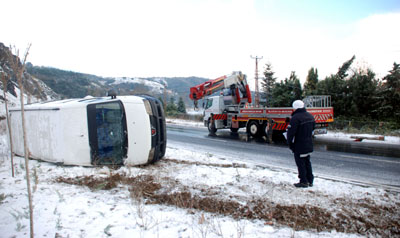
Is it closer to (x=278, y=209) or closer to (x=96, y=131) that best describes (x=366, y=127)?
(x=278, y=209)

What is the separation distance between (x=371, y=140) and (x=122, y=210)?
13.2 metres

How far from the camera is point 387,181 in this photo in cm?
532

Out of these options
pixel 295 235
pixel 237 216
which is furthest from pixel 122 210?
pixel 295 235

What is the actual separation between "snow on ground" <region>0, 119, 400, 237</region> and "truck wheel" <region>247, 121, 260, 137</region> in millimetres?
7495

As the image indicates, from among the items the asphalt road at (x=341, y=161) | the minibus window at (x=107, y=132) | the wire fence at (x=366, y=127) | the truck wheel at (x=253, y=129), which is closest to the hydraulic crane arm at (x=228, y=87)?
the truck wheel at (x=253, y=129)

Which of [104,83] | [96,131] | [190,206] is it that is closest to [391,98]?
[190,206]

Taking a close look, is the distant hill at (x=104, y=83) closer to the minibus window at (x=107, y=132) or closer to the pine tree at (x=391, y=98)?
the pine tree at (x=391, y=98)

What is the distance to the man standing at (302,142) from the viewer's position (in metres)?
4.62

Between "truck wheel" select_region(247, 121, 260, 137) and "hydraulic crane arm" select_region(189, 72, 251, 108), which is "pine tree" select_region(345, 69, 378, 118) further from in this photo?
"truck wheel" select_region(247, 121, 260, 137)

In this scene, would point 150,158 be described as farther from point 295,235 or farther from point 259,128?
point 259,128

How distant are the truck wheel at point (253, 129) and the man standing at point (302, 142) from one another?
812 centimetres

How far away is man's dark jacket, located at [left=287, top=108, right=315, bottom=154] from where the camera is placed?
4.62 m

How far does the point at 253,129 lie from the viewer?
42.8 feet

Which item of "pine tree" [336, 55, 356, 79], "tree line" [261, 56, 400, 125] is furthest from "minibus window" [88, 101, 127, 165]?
"pine tree" [336, 55, 356, 79]
